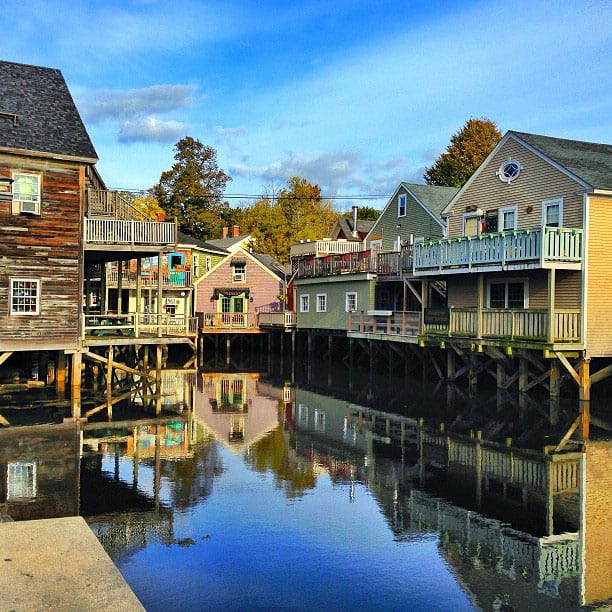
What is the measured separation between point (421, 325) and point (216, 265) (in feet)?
79.3

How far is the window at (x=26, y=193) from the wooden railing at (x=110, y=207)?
3993 millimetres

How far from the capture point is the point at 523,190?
27.7 metres

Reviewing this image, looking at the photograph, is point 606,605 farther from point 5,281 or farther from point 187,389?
point 187,389

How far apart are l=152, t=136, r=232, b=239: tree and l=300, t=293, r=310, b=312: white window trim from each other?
113 ft

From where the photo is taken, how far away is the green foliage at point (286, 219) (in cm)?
7081

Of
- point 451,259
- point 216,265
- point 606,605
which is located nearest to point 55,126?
point 451,259

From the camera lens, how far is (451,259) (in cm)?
2797

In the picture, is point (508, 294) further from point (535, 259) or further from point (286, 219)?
point (286, 219)

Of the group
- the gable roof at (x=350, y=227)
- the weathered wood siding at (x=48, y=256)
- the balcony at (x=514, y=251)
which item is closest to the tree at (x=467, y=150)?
the gable roof at (x=350, y=227)

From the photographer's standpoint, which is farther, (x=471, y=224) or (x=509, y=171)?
(x=471, y=224)

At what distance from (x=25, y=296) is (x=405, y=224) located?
Answer: 22493mm

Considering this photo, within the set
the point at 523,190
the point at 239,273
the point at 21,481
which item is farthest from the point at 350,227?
the point at 21,481

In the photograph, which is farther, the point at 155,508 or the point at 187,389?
the point at 187,389

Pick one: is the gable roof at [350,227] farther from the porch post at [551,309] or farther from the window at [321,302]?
the porch post at [551,309]
